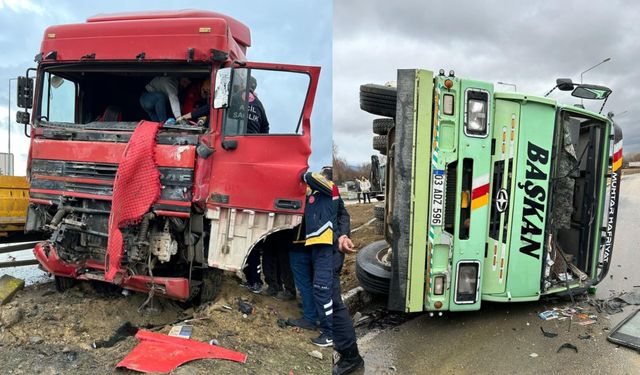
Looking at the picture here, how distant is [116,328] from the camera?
12.0 feet

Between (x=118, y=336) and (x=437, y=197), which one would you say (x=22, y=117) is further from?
(x=437, y=197)

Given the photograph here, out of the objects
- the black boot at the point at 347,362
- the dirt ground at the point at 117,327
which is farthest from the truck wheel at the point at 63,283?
the black boot at the point at 347,362

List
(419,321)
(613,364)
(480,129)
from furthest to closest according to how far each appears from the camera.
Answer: (419,321), (480,129), (613,364)

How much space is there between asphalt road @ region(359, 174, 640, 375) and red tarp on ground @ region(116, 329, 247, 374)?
112 cm

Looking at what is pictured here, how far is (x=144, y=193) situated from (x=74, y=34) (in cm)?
164

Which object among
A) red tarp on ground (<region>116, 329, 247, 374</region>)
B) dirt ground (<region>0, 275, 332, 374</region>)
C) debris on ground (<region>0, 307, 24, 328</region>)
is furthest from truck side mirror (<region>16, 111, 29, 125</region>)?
red tarp on ground (<region>116, 329, 247, 374</region>)

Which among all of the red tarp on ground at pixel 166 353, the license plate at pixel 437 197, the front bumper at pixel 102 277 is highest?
the license plate at pixel 437 197

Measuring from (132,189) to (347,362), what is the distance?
2.09 m

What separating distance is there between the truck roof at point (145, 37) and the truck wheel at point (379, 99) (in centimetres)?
119

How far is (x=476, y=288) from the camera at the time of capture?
3621 millimetres

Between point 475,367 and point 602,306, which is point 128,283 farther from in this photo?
point 602,306

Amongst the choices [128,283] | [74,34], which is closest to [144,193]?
[128,283]

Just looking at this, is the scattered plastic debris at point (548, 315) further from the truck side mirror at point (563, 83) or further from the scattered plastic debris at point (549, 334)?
the truck side mirror at point (563, 83)

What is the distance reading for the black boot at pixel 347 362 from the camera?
10.9 feet
